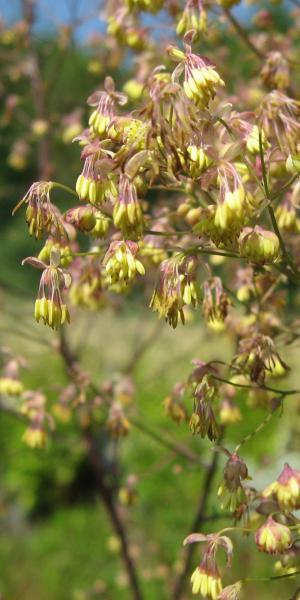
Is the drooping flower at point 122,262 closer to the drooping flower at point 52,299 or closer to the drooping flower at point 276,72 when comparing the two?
the drooping flower at point 52,299

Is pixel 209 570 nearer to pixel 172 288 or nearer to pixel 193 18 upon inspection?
pixel 172 288

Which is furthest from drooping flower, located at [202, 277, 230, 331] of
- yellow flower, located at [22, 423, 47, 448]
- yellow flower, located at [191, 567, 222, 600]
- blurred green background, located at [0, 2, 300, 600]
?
blurred green background, located at [0, 2, 300, 600]

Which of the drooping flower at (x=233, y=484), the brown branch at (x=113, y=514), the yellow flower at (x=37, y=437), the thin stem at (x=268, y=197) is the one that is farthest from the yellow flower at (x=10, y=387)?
the thin stem at (x=268, y=197)

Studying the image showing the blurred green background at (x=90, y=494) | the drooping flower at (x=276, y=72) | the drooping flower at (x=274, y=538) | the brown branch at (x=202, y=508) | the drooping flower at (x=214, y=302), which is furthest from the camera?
the blurred green background at (x=90, y=494)

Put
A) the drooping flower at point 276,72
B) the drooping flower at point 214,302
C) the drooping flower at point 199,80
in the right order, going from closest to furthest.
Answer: the drooping flower at point 199,80 < the drooping flower at point 214,302 < the drooping flower at point 276,72

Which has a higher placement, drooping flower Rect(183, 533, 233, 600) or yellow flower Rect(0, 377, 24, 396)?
yellow flower Rect(0, 377, 24, 396)

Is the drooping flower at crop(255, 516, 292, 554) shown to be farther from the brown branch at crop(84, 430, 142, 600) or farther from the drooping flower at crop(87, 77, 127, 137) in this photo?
the brown branch at crop(84, 430, 142, 600)

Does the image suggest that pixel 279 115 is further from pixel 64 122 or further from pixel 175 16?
pixel 64 122

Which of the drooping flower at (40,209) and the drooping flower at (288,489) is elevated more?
the drooping flower at (40,209)

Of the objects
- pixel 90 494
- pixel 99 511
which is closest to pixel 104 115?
pixel 99 511

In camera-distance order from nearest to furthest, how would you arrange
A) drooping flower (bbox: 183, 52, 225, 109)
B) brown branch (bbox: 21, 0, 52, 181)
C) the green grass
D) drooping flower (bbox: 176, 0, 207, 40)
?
drooping flower (bbox: 183, 52, 225, 109) < drooping flower (bbox: 176, 0, 207, 40) < brown branch (bbox: 21, 0, 52, 181) < the green grass

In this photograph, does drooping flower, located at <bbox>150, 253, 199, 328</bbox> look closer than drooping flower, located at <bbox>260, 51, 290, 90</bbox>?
Yes
